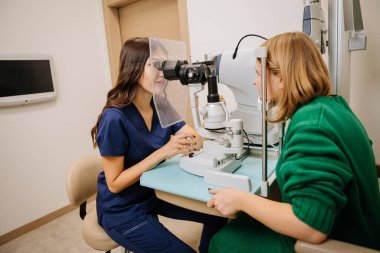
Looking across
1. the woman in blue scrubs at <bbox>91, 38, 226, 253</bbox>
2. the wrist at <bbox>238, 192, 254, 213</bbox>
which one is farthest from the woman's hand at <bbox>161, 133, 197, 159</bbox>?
the wrist at <bbox>238, 192, 254, 213</bbox>

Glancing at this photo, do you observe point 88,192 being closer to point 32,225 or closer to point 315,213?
point 315,213

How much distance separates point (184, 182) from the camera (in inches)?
37.1

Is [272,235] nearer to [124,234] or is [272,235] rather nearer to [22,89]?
[124,234]

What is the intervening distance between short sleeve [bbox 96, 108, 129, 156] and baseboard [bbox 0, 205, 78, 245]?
1.56 metres

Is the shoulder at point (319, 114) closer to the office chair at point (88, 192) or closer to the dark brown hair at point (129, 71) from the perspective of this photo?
the dark brown hair at point (129, 71)

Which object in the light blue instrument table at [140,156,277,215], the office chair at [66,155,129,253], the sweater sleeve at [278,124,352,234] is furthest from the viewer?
the office chair at [66,155,129,253]

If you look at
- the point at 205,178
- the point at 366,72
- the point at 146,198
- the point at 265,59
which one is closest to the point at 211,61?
the point at 265,59

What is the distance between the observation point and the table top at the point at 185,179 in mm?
860

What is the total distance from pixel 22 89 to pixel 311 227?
85.2 inches

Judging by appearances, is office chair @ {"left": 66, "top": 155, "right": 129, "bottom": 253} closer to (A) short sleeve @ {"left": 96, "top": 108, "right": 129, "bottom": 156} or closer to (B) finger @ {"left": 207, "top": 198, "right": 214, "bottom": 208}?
(A) short sleeve @ {"left": 96, "top": 108, "right": 129, "bottom": 156}

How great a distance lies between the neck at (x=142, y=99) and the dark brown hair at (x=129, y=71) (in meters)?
0.05

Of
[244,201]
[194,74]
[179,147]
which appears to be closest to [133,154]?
[179,147]

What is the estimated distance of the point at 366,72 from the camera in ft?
4.50

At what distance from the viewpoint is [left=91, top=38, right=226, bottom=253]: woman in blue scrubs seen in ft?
3.36
